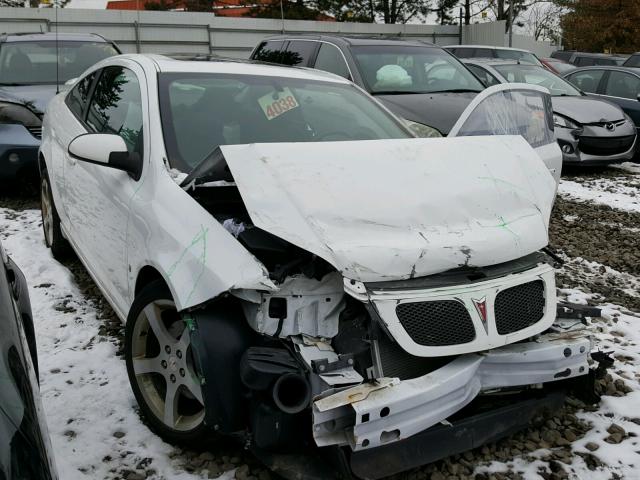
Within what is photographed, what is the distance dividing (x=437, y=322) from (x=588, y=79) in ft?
35.0

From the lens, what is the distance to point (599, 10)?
29.8 meters

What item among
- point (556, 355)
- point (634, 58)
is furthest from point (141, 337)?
point (634, 58)

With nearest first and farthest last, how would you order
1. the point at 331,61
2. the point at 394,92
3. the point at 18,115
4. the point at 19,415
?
the point at 19,415, the point at 18,115, the point at 394,92, the point at 331,61

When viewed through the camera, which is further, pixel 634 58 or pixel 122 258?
pixel 634 58

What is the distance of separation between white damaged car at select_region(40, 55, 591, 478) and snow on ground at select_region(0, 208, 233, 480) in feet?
0.51

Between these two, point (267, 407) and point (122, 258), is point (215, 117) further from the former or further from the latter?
point (267, 407)

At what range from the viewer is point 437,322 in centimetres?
228

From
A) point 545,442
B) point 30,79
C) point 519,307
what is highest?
point 30,79

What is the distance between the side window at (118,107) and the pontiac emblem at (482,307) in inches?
70.1

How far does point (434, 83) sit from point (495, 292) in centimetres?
572

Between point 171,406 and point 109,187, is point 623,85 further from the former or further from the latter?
point 171,406

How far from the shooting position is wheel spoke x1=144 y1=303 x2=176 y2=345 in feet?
8.62

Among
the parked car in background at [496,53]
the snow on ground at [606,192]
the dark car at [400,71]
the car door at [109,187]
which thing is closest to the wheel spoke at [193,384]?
the car door at [109,187]

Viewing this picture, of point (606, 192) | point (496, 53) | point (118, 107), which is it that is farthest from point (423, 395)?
point (496, 53)
